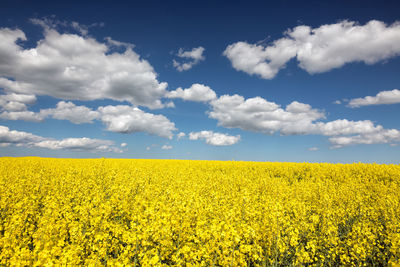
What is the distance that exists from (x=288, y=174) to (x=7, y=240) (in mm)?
24249

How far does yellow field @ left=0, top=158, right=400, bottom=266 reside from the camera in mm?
4871

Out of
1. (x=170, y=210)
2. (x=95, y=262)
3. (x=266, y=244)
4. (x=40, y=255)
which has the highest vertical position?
(x=170, y=210)

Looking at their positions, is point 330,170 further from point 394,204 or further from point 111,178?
point 111,178

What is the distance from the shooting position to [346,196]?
12.8 m

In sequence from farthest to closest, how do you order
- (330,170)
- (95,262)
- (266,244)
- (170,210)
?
1. (330,170)
2. (266,244)
3. (170,210)
4. (95,262)

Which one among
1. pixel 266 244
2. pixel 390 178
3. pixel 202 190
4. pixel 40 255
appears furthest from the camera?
pixel 390 178

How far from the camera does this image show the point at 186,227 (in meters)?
6.09

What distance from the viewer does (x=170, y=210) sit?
6184 millimetres

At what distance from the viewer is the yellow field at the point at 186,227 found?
4871 mm

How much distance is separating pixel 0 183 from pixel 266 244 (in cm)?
1334

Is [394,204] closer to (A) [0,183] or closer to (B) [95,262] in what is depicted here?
(B) [95,262]

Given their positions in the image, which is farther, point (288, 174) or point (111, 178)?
point (288, 174)

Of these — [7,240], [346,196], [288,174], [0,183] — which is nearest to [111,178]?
[0,183]

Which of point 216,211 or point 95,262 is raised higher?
point 216,211
